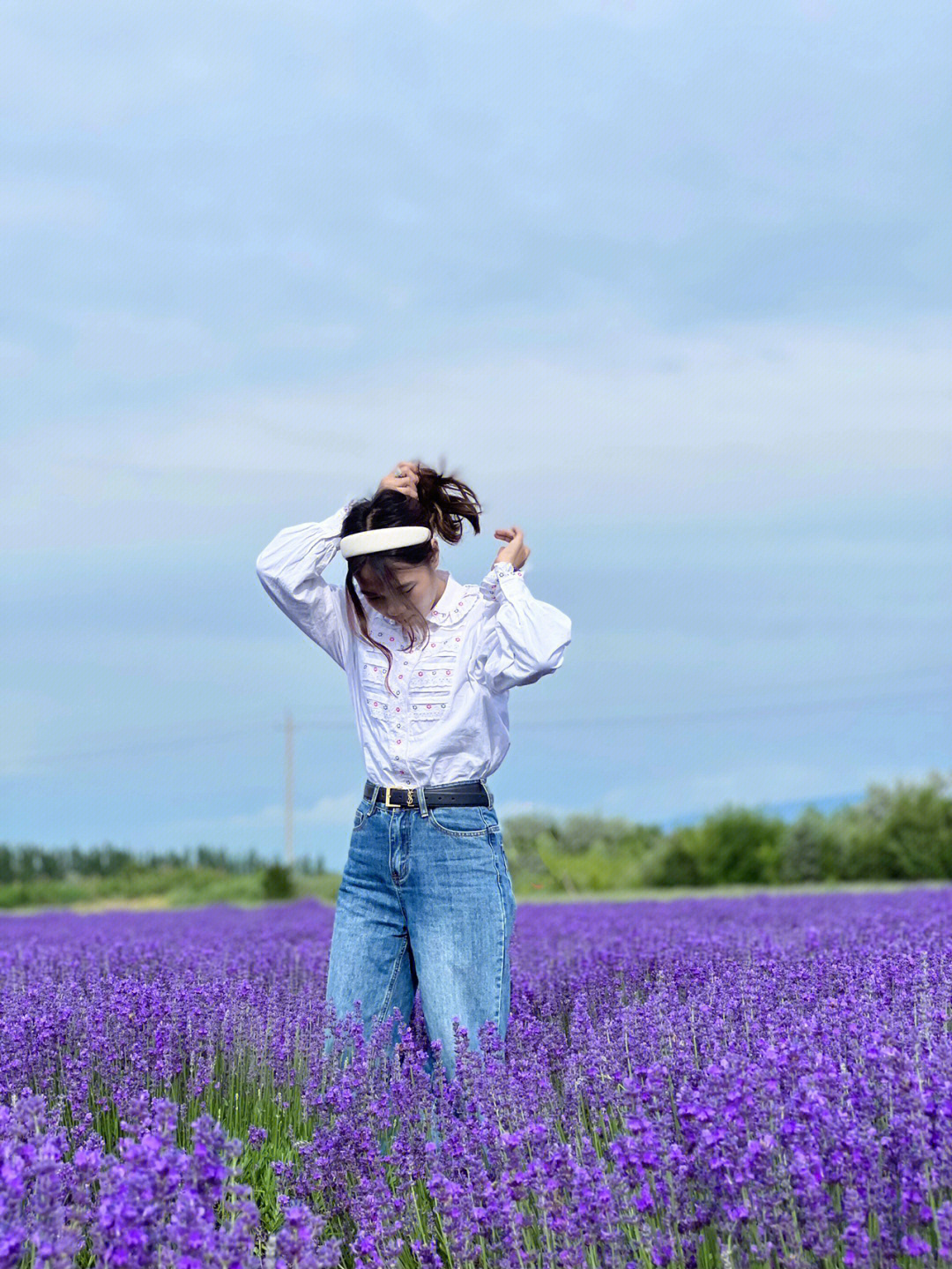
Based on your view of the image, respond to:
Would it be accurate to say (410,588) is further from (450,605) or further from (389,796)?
(389,796)

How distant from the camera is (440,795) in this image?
3.97 metres

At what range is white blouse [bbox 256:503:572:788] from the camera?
379 cm

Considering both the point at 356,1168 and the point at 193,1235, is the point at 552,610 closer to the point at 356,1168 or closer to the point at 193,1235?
the point at 356,1168

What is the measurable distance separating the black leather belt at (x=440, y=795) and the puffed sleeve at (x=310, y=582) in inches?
21.9

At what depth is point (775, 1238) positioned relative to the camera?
2.73m

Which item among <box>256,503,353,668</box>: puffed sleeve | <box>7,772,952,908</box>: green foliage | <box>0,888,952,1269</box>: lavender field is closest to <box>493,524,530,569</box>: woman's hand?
<box>256,503,353,668</box>: puffed sleeve

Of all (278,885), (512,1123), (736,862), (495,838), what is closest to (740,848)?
(736,862)

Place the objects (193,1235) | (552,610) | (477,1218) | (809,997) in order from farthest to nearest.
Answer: (809,997), (552,610), (477,1218), (193,1235)

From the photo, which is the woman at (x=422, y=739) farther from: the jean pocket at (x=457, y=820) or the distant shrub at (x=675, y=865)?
the distant shrub at (x=675, y=865)

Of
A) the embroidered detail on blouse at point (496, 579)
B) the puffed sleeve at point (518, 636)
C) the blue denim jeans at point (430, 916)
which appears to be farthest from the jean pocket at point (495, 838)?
the embroidered detail on blouse at point (496, 579)

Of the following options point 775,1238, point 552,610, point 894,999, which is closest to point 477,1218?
point 775,1238

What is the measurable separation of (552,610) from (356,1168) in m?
1.64

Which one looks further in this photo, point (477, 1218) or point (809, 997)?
point (809, 997)

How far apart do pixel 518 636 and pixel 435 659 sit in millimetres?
444
